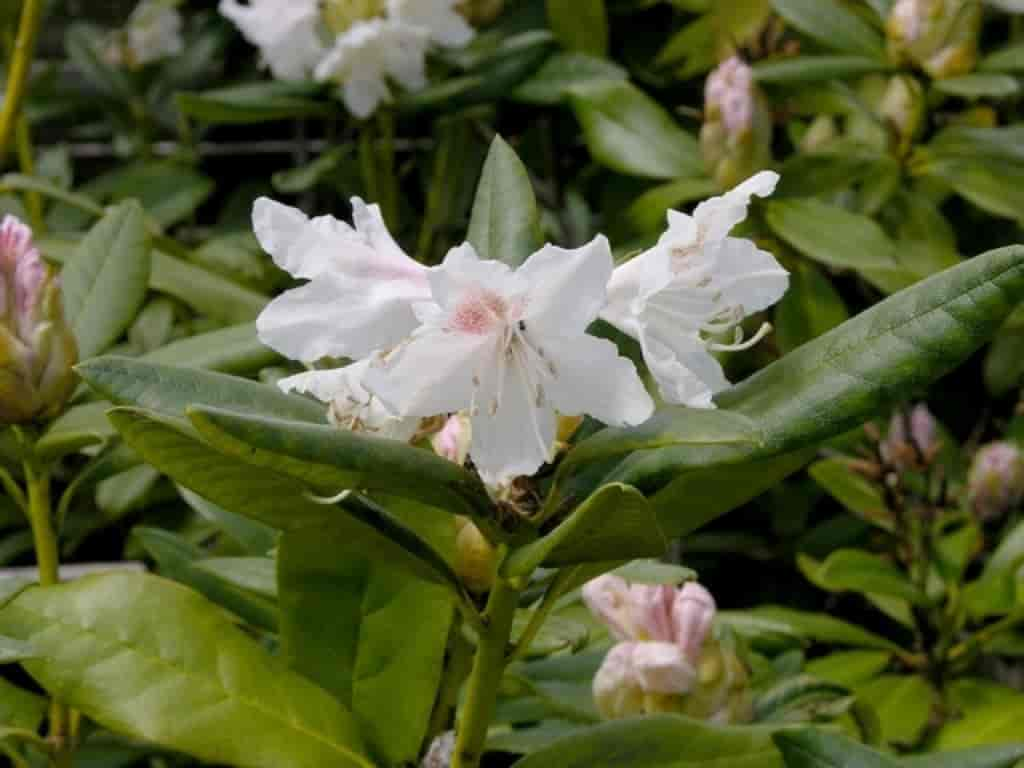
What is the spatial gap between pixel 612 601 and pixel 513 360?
319 mm

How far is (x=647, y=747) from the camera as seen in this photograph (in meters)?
0.74

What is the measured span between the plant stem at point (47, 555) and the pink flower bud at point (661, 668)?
12.5 inches

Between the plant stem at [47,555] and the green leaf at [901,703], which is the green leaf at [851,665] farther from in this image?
the plant stem at [47,555]

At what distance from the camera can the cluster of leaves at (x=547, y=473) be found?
62 cm

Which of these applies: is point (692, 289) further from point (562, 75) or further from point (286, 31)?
point (562, 75)

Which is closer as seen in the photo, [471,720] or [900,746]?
[471,720]

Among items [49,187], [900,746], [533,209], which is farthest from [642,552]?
[49,187]

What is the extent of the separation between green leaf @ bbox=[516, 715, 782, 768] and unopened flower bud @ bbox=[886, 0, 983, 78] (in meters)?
0.92

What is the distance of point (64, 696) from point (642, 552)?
268 mm

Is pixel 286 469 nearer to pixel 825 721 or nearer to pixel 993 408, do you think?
pixel 825 721

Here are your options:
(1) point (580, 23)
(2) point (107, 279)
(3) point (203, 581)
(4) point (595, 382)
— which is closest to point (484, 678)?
(4) point (595, 382)

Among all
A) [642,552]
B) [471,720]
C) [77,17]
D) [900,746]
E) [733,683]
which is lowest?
[900,746]

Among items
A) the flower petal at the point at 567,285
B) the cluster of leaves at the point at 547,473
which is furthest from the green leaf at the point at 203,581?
the flower petal at the point at 567,285

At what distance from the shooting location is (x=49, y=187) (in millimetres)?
1331
